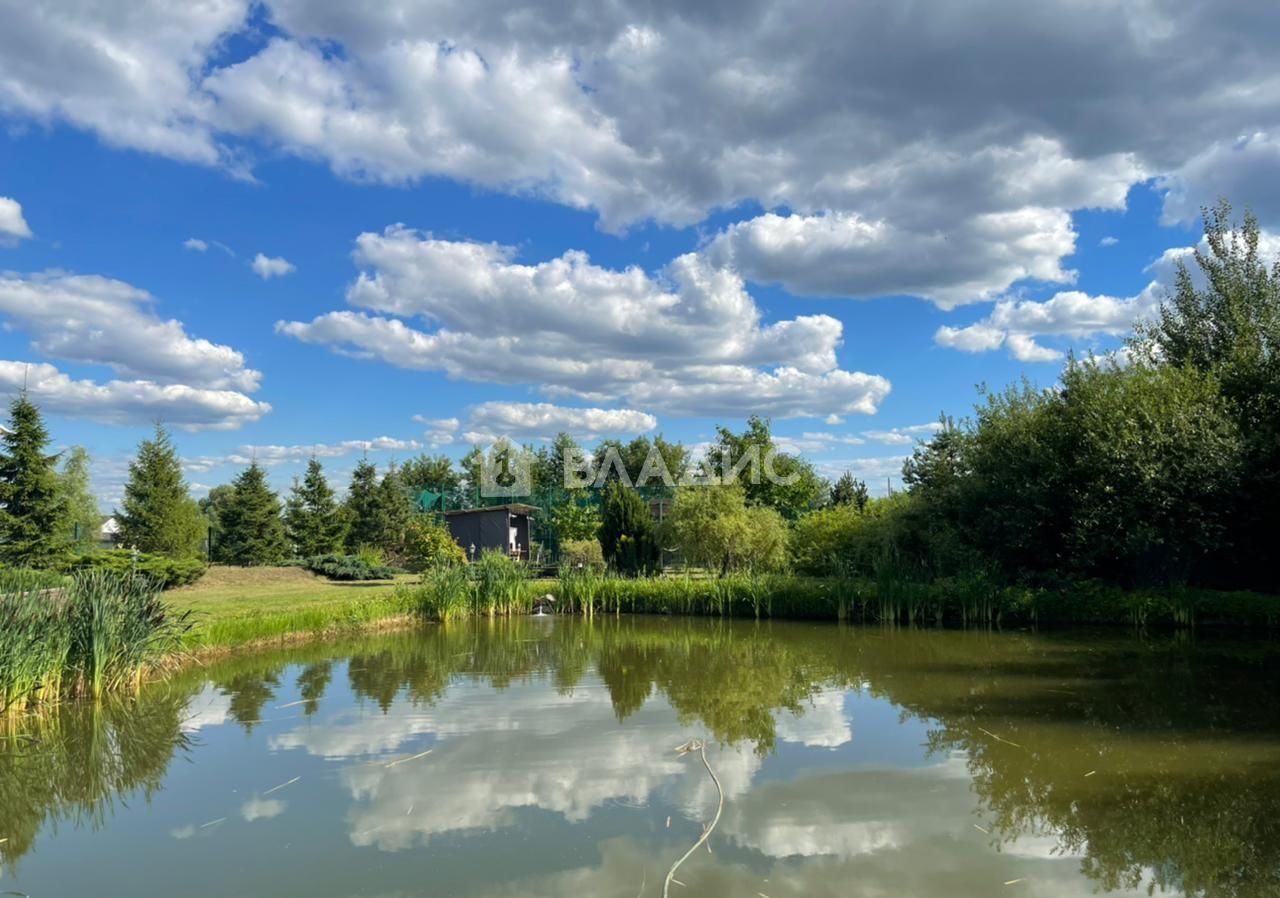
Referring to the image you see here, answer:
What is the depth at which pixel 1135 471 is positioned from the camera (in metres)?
14.9

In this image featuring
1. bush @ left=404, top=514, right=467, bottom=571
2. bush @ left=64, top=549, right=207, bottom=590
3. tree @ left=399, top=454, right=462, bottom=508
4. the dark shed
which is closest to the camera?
bush @ left=64, top=549, right=207, bottom=590

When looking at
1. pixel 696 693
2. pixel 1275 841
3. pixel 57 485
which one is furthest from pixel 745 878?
pixel 57 485

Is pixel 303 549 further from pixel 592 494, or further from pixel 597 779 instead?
pixel 597 779

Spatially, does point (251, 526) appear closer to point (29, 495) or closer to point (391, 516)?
point (391, 516)

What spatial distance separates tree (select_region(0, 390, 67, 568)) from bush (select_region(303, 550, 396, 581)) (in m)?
7.19

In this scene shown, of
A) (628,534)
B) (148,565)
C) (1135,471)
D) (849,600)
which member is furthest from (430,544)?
(1135,471)

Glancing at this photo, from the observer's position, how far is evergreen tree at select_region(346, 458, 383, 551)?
33625mm

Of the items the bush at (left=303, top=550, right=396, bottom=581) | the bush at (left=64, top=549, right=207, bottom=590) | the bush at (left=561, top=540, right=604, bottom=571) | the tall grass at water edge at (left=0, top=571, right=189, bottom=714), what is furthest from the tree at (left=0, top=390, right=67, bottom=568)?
the bush at (left=561, top=540, right=604, bottom=571)

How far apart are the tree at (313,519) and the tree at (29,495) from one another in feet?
35.9

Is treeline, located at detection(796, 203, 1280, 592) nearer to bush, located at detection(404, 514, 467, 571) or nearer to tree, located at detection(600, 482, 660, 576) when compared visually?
tree, located at detection(600, 482, 660, 576)

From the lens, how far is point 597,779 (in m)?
6.63

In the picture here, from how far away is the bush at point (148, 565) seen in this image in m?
18.0

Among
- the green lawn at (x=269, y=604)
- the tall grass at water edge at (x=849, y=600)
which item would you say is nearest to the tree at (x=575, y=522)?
the green lawn at (x=269, y=604)

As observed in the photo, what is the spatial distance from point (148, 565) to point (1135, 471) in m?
20.2
